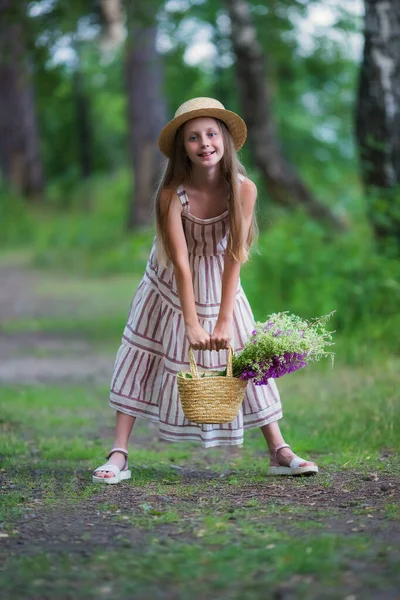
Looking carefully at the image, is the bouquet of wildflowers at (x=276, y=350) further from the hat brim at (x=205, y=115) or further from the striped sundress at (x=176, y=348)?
the hat brim at (x=205, y=115)

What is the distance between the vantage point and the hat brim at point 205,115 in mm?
4527

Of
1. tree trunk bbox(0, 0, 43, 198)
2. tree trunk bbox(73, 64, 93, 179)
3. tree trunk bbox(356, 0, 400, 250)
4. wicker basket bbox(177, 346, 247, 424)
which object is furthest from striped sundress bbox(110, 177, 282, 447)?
tree trunk bbox(73, 64, 93, 179)

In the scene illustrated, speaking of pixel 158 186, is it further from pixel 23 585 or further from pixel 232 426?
pixel 23 585

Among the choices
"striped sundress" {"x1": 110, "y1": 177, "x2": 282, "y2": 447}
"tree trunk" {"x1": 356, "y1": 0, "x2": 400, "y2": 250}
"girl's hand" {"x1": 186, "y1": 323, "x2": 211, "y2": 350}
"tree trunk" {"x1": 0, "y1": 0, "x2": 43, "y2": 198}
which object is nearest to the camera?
"girl's hand" {"x1": 186, "y1": 323, "x2": 211, "y2": 350}

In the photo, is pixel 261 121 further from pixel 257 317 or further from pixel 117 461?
pixel 117 461

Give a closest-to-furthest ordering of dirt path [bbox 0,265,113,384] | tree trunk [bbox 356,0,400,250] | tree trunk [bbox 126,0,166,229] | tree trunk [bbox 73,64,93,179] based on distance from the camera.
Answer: dirt path [bbox 0,265,113,384], tree trunk [bbox 356,0,400,250], tree trunk [bbox 126,0,166,229], tree trunk [bbox 73,64,93,179]

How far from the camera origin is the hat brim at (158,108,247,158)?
4527mm

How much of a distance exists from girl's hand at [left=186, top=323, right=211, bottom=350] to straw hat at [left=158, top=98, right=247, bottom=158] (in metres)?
0.87

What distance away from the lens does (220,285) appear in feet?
15.5

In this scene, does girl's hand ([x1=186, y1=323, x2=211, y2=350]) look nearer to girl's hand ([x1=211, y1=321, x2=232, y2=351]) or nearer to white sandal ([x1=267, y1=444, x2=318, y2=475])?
girl's hand ([x1=211, y1=321, x2=232, y2=351])

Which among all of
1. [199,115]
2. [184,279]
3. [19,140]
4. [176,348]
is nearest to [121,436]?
[176,348]

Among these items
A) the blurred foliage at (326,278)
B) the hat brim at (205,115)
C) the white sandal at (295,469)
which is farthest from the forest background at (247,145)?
the white sandal at (295,469)

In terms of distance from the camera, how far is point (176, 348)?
4695 millimetres

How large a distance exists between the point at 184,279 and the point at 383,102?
15.4 feet
